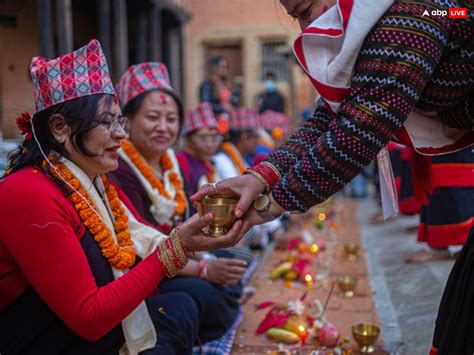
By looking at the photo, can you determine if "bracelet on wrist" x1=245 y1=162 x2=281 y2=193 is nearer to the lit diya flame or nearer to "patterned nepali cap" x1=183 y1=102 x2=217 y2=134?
the lit diya flame

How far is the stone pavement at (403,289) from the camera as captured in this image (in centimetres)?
288

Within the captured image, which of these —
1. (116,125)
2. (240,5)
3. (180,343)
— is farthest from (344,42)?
(240,5)

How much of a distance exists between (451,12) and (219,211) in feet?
3.48

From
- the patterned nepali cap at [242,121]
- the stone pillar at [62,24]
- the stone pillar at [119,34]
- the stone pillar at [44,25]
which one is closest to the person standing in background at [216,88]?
the patterned nepali cap at [242,121]

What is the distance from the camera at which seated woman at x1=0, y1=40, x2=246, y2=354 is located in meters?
1.68

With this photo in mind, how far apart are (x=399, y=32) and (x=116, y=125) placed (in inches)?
48.4

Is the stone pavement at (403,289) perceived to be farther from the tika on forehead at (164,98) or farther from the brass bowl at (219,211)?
the tika on forehead at (164,98)

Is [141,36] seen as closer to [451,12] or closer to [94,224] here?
[94,224]

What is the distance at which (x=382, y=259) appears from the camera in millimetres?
5062

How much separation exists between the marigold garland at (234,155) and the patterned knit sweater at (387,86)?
403cm

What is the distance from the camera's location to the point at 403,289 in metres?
3.88

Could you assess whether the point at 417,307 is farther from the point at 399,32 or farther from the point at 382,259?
the point at 399,32

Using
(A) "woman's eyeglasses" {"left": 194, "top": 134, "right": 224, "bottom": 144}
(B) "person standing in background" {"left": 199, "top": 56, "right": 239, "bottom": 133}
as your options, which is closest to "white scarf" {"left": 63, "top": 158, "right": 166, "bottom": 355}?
(A) "woman's eyeglasses" {"left": 194, "top": 134, "right": 224, "bottom": 144}

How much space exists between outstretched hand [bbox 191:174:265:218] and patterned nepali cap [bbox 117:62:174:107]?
1488 mm
